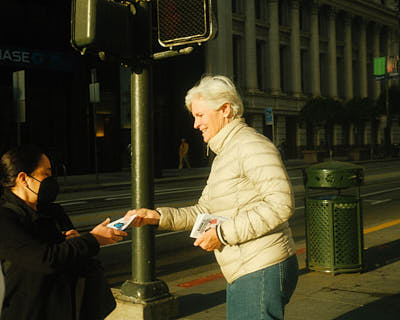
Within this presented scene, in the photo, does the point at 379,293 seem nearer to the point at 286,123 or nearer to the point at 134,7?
the point at 134,7

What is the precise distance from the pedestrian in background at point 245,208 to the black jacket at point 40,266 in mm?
572

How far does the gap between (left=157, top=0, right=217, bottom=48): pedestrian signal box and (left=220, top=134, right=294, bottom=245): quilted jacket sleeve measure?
1.47 m

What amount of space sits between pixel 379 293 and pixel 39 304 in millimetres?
3934

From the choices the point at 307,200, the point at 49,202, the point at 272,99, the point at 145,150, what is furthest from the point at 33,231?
the point at 272,99

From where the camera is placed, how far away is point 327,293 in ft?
18.2

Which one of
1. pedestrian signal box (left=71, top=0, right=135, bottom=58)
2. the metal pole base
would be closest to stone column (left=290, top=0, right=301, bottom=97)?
the metal pole base

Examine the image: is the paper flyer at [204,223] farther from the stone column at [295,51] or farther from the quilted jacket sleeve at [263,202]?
the stone column at [295,51]

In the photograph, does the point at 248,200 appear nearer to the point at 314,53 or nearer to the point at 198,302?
the point at 198,302

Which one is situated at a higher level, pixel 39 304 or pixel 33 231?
pixel 33 231

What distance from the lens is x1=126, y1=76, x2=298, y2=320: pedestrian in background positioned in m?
2.67

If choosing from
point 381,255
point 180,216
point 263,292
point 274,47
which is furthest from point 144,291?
point 274,47

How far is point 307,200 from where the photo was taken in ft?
21.6

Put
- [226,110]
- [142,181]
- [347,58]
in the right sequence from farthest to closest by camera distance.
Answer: [347,58] < [142,181] < [226,110]

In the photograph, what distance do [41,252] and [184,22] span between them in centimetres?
222
